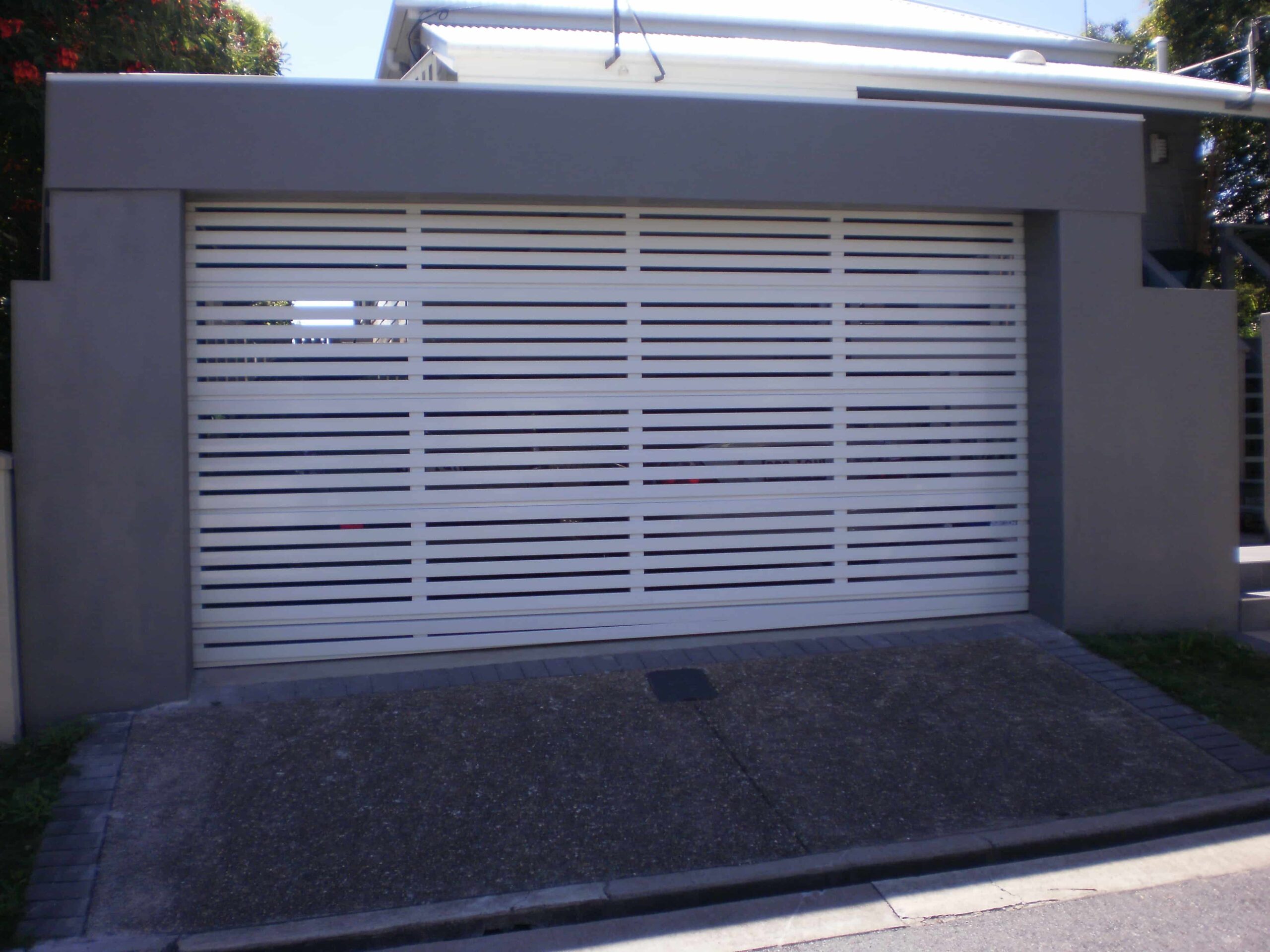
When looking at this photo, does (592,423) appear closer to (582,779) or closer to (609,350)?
(609,350)

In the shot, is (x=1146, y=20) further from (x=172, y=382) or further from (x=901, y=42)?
(x=172, y=382)

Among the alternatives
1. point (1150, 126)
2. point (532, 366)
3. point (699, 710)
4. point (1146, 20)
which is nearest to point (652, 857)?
point (699, 710)

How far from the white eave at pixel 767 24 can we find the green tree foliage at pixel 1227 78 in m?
3.75

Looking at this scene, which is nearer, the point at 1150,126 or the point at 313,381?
the point at 313,381

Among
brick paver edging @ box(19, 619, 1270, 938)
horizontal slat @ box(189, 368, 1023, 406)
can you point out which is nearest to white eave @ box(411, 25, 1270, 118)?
horizontal slat @ box(189, 368, 1023, 406)

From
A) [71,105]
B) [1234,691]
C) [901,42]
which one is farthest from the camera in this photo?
[901,42]

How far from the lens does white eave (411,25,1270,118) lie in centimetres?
848

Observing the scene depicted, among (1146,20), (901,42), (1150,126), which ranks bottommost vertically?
(1150,126)

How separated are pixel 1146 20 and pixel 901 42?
25.7 ft

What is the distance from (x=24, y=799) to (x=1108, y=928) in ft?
16.1

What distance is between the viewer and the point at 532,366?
22.4ft

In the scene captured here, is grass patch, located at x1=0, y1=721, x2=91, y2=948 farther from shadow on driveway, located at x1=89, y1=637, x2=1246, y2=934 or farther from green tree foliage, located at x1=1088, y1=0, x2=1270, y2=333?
green tree foliage, located at x1=1088, y1=0, x2=1270, y2=333

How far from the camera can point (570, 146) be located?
6551 mm

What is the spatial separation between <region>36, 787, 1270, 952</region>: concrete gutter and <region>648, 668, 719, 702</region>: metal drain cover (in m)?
1.68
